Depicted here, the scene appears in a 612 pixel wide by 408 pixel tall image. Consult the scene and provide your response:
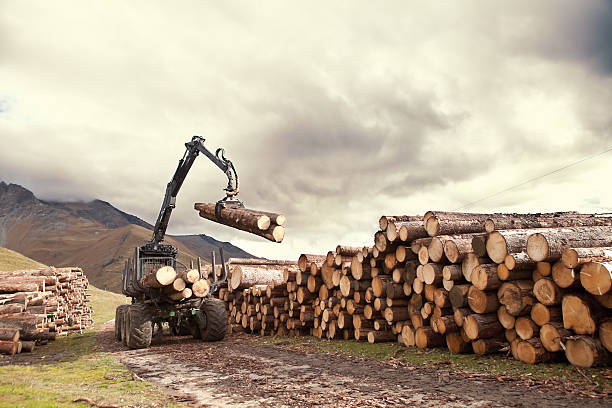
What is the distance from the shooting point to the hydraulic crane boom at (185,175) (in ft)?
34.1

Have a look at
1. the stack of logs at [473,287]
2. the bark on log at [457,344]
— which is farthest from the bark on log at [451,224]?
the bark on log at [457,344]

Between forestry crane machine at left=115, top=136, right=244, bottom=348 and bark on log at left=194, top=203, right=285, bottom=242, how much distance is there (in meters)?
0.32

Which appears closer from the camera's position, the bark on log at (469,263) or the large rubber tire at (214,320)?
the bark on log at (469,263)

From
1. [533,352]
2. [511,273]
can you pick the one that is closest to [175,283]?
[511,273]

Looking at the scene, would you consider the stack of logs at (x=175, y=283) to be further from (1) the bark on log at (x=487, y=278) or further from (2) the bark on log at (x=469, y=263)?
(1) the bark on log at (x=487, y=278)

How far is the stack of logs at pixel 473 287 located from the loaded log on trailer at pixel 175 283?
2520 millimetres

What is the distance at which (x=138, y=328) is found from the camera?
35.3 ft

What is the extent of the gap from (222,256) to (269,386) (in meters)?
6.34

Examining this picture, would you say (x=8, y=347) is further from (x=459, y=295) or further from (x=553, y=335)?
(x=553, y=335)

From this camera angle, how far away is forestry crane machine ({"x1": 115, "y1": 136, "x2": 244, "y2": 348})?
1079 centimetres

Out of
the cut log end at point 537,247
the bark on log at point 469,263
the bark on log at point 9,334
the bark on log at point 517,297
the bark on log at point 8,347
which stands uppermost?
the cut log end at point 537,247

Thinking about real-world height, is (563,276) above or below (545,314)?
above

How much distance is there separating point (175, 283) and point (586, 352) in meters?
8.75

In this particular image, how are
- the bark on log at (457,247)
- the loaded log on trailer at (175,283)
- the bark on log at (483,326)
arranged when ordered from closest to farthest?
the bark on log at (483,326), the bark on log at (457,247), the loaded log on trailer at (175,283)
